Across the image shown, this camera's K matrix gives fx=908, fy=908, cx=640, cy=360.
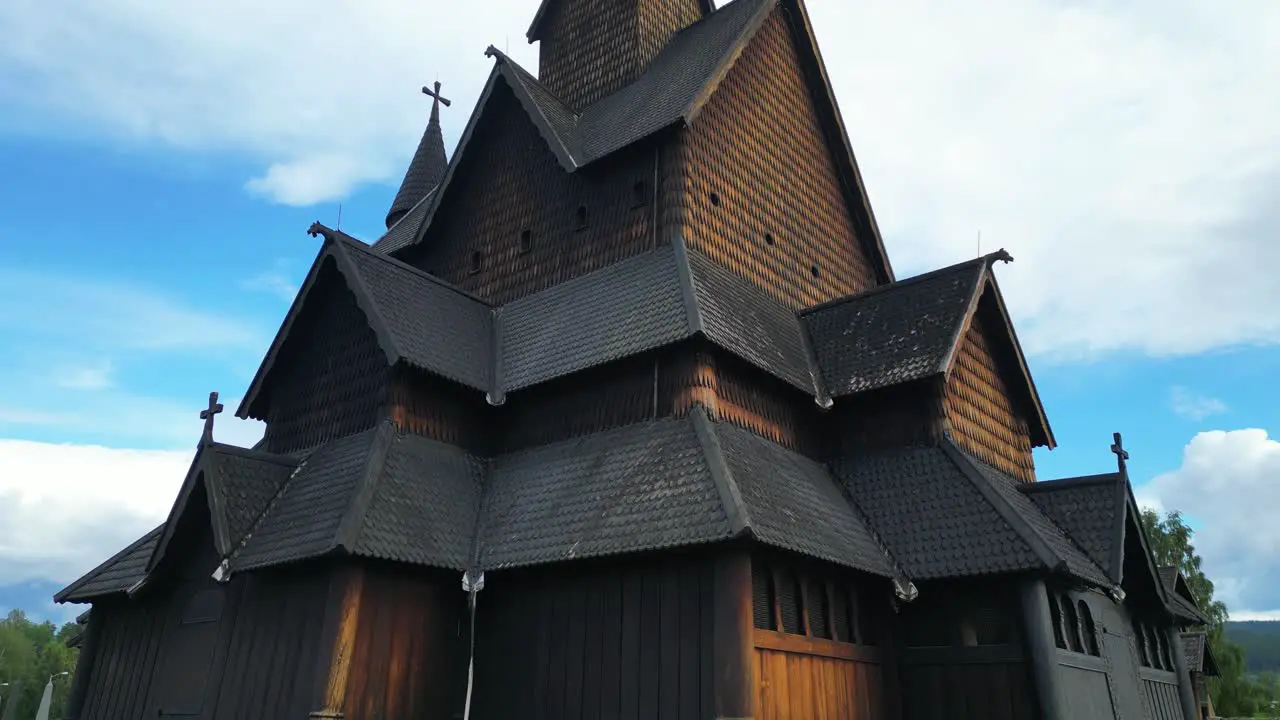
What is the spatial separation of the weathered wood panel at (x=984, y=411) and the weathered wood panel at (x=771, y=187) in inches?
114

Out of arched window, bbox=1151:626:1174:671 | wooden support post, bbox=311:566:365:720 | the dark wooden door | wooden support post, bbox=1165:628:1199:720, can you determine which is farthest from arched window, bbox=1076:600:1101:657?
the dark wooden door

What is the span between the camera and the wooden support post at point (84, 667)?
43.9 ft

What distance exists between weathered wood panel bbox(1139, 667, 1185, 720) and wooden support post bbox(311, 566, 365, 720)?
10.9 meters

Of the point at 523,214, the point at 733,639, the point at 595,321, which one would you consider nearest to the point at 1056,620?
the point at 733,639

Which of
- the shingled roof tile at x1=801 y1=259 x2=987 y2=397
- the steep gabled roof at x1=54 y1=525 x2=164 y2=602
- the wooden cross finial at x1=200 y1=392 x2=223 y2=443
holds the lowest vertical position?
the steep gabled roof at x1=54 y1=525 x2=164 y2=602

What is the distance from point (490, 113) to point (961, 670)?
12.0 meters

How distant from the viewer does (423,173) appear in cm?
2502

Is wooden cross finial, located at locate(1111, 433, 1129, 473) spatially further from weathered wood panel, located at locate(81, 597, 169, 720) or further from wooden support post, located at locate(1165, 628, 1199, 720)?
weathered wood panel, located at locate(81, 597, 169, 720)

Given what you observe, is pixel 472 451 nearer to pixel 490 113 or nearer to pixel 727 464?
pixel 727 464

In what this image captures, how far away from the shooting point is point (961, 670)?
10.7 meters

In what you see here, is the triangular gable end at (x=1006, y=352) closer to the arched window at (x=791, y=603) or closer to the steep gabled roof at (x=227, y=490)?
the arched window at (x=791, y=603)

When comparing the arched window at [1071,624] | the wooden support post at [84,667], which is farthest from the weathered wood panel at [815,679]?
the wooden support post at [84,667]

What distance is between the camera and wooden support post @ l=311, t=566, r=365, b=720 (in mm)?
9734

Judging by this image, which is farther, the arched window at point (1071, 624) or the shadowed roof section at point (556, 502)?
the arched window at point (1071, 624)
